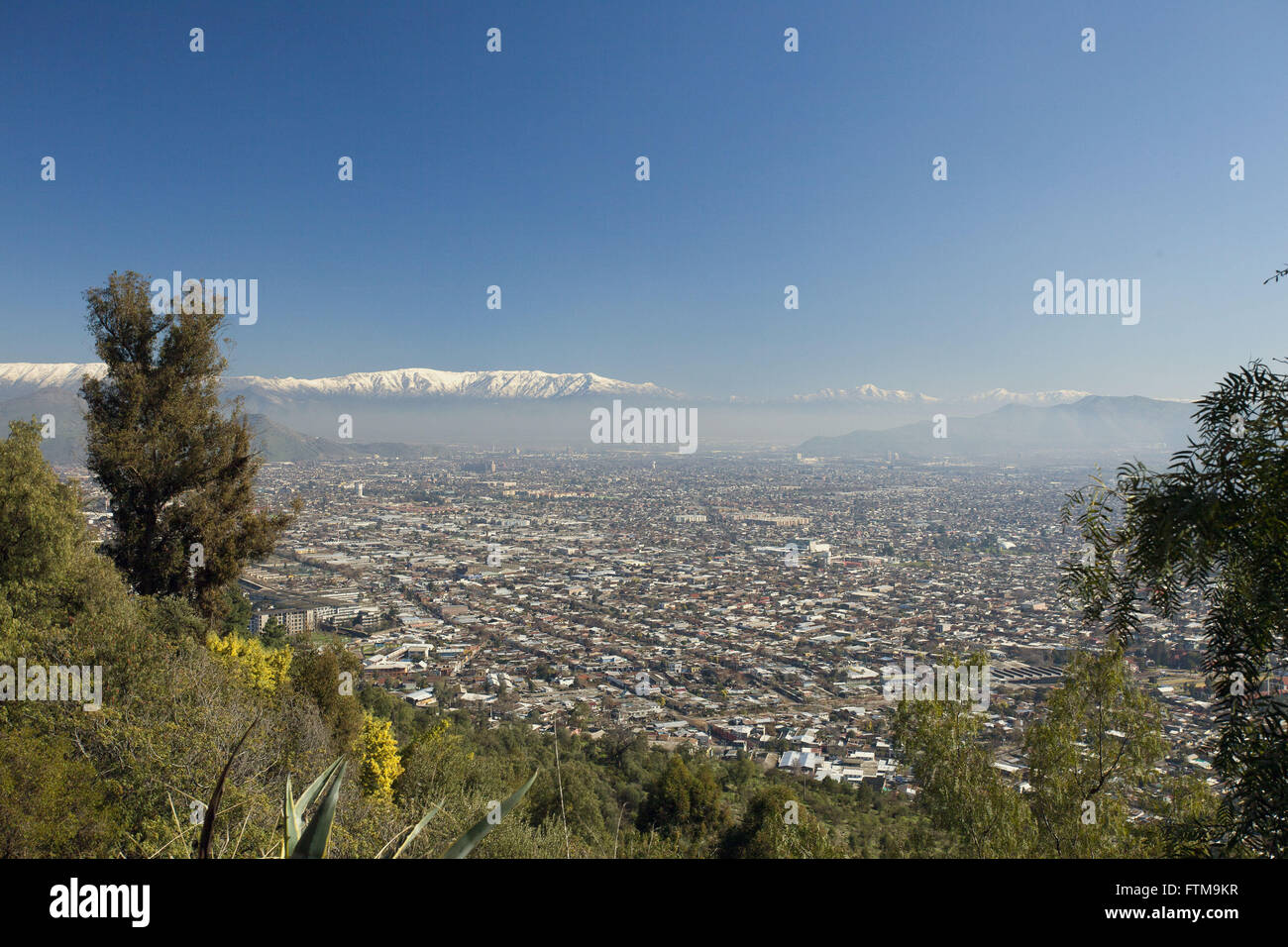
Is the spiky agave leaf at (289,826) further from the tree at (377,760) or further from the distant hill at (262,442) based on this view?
the distant hill at (262,442)

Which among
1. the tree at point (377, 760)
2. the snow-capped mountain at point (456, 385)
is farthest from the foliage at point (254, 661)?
the snow-capped mountain at point (456, 385)

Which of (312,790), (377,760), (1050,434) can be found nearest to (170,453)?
(377,760)

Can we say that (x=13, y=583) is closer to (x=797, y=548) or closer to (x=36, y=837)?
(x=36, y=837)

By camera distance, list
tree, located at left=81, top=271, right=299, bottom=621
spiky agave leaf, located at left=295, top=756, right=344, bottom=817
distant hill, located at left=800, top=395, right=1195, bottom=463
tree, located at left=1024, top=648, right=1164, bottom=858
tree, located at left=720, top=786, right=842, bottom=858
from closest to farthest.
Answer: spiky agave leaf, located at left=295, top=756, right=344, bottom=817
tree, located at left=1024, top=648, right=1164, bottom=858
tree, located at left=720, top=786, right=842, bottom=858
tree, located at left=81, top=271, right=299, bottom=621
distant hill, located at left=800, top=395, right=1195, bottom=463

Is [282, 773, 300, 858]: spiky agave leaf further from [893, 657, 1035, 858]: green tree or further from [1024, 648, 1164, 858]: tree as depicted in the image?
[1024, 648, 1164, 858]: tree

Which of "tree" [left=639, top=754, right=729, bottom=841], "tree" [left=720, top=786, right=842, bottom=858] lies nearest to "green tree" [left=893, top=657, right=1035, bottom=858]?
"tree" [left=720, top=786, right=842, bottom=858]
